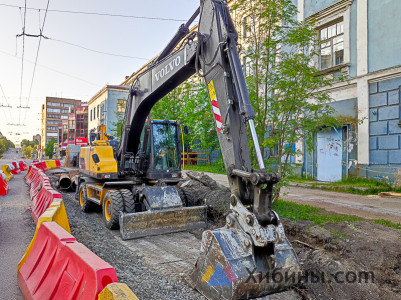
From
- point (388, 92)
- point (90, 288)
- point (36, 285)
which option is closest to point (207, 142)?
point (36, 285)

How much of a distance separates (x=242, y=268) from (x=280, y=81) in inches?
192

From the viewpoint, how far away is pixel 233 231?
3611mm

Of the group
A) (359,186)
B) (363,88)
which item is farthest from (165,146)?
(363,88)

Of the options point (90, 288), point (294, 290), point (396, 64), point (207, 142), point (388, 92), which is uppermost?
point (396, 64)

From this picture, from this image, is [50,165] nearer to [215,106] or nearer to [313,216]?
→ [313,216]

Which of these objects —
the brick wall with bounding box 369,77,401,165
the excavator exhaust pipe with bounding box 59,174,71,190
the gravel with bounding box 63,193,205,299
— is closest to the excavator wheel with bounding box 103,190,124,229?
the gravel with bounding box 63,193,205,299

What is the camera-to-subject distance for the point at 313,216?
6551 millimetres

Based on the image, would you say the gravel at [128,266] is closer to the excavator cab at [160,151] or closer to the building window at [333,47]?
the excavator cab at [160,151]

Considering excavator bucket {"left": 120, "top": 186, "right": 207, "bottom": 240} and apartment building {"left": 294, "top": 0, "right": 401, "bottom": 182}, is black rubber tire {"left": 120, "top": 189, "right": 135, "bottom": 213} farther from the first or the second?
apartment building {"left": 294, "top": 0, "right": 401, "bottom": 182}

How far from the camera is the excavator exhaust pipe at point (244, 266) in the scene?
127 inches

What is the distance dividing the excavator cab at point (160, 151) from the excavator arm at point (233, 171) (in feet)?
5.44

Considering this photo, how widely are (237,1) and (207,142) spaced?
12.0 ft

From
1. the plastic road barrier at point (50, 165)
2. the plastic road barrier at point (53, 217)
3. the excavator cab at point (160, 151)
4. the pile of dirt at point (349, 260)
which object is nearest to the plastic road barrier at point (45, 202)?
the plastic road barrier at point (53, 217)

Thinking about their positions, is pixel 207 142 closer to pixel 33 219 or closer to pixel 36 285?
pixel 33 219
